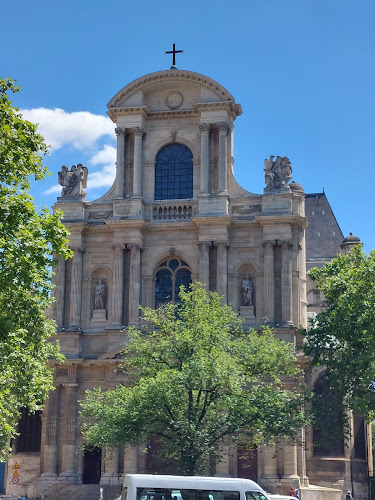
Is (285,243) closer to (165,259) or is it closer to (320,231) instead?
(165,259)

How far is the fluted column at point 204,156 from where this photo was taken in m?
49.4

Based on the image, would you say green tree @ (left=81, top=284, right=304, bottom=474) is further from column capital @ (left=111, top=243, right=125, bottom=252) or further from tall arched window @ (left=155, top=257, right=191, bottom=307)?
column capital @ (left=111, top=243, right=125, bottom=252)

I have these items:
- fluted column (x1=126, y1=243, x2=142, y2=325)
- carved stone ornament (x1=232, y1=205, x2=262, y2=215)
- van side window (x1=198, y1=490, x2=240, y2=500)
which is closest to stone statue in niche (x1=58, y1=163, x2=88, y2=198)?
fluted column (x1=126, y1=243, x2=142, y2=325)

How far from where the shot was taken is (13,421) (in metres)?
39.1

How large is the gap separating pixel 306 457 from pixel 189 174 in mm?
16652

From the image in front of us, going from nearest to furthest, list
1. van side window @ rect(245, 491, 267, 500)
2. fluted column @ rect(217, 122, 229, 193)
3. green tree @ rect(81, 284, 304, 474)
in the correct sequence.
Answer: van side window @ rect(245, 491, 267, 500) → green tree @ rect(81, 284, 304, 474) → fluted column @ rect(217, 122, 229, 193)

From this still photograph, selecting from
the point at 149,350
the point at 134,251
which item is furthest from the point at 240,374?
the point at 134,251

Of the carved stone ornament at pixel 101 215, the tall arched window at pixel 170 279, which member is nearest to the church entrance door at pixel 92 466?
the tall arched window at pixel 170 279

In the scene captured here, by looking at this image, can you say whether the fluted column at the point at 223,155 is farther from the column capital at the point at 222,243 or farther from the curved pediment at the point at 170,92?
the column capital at the point at 222,243

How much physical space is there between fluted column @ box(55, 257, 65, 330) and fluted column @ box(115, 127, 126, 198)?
16.5 ft

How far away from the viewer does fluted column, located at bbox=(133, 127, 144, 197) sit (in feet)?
164

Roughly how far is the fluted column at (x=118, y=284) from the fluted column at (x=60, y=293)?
2.87 meters

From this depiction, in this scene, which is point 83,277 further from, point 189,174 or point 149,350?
point 149,350

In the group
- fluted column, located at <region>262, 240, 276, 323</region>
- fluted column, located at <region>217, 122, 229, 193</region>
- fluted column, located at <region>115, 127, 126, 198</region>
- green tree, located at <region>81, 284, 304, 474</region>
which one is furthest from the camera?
fluted column, located at <region>115, 127, 126, 198</region>
